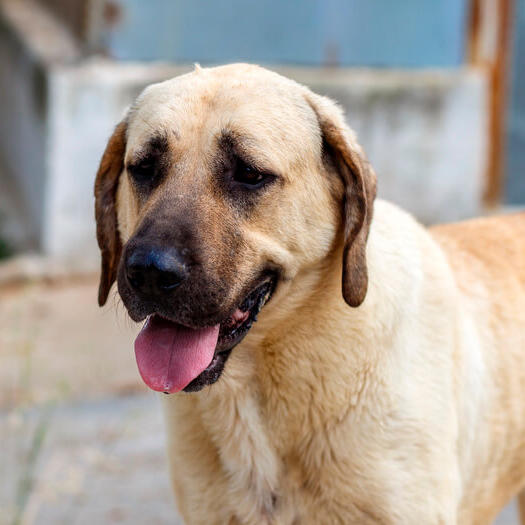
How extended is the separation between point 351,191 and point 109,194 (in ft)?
2.71

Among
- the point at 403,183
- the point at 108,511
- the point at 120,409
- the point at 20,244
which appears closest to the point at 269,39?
the point at 403,183

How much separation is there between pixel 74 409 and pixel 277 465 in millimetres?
2703

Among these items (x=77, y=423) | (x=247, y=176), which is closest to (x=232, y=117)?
(x=247, y=176)

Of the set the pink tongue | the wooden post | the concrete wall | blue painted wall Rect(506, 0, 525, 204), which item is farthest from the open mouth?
blue painted wall Rect(506, 0, 525, 204)

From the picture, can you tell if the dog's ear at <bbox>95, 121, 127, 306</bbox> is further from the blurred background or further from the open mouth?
the blurred background

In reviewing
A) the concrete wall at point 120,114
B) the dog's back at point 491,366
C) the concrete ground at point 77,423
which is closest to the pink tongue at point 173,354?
the concrete ground at point 77,423

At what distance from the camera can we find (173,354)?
278 cm

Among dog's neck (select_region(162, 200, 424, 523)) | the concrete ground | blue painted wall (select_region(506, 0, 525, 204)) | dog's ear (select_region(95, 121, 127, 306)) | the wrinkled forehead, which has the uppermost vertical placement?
the wrinkled forehead

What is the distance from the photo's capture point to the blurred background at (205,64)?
676cm

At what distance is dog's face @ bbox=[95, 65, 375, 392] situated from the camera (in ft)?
8.75

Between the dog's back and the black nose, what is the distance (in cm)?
104

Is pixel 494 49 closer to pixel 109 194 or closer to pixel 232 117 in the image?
pixel 109 194

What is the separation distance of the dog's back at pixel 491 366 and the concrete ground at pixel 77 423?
1.25m

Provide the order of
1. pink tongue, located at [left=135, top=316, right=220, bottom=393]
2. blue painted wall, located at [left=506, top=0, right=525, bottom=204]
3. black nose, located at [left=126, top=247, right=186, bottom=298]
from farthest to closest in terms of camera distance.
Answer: blue painted wall, located at [left=506, top=0, right=525, bottom=204] < pink tongue, located at [left=135, top=316, right=220, bottom=393] < black nose, located at [left=126, top=247, right=186, bottom=298]
